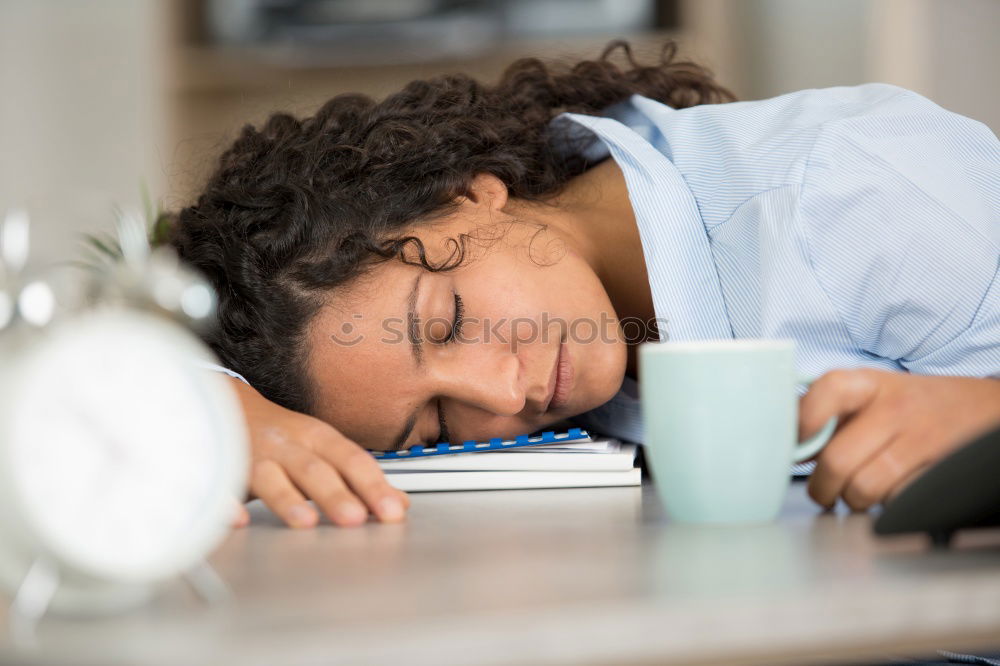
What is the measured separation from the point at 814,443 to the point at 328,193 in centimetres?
68

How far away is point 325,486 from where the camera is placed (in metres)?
0.72

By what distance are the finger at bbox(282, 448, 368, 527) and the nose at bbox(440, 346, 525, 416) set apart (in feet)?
0.77

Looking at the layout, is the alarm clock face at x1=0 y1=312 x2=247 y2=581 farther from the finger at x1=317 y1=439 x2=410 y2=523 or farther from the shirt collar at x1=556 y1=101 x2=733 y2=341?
the shirt collar at x1=556 y1=101 x2=733 y2=341

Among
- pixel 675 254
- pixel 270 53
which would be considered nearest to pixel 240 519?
pixel 675 254

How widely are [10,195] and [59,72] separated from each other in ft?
1.43

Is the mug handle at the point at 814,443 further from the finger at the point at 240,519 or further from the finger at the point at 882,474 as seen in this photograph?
the finger at the point at 240,519

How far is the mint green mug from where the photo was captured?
566 millimetres

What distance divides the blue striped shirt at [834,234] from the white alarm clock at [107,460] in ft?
2.36

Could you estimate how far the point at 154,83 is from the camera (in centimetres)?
309

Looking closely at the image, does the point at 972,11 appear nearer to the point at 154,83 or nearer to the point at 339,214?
the point at 339,214

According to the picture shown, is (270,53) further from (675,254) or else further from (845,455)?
(845,455)

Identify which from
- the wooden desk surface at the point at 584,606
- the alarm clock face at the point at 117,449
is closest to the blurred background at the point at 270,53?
the wooden desk surface at the point at 584,606

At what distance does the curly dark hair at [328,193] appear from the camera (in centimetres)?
108

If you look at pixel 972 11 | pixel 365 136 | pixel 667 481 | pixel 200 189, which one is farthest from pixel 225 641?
pixel 972 11
